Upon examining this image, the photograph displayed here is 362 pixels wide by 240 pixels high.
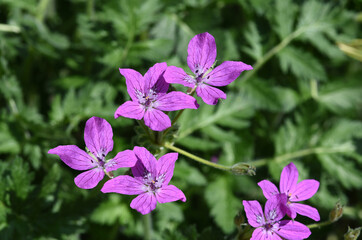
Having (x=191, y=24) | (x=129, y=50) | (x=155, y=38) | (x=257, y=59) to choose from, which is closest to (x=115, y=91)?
(x=129, y=50)

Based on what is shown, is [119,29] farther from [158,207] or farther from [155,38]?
[158,207]

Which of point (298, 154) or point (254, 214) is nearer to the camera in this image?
point (254, 214)

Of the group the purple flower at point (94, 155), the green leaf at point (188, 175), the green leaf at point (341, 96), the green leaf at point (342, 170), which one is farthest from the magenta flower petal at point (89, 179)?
the green leaf at point (341, 96)

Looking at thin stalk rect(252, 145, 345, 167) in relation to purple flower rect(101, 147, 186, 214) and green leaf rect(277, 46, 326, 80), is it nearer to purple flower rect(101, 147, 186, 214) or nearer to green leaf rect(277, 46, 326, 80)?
green leaf rect(277, 46, 326, 80)

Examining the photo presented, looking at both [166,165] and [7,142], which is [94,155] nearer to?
[166,165]

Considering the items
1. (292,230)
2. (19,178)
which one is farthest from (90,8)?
(292,230)
